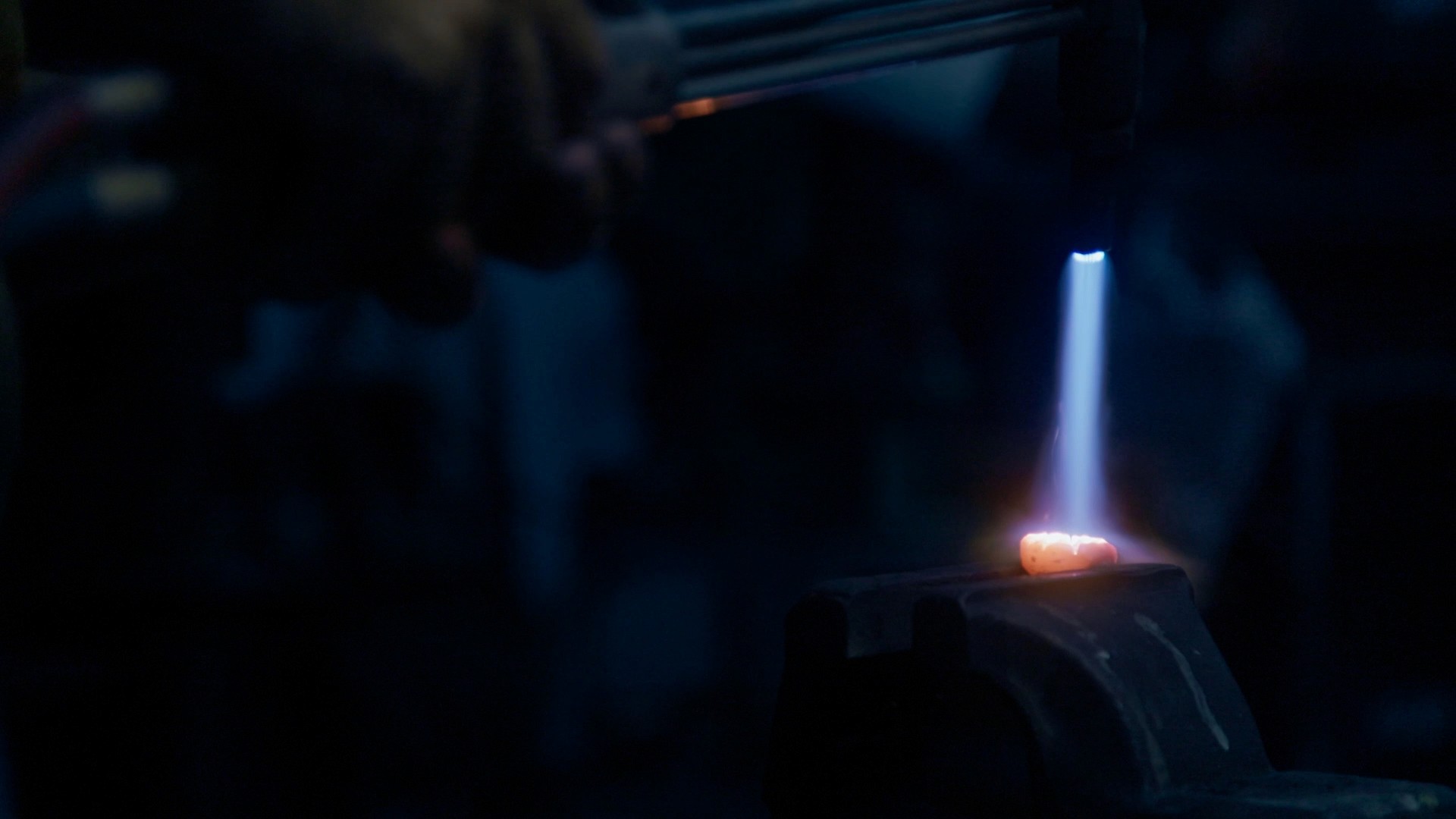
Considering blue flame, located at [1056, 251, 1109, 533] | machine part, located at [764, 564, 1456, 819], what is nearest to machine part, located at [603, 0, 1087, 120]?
machine part, located at [764, 564, 1456, 819]

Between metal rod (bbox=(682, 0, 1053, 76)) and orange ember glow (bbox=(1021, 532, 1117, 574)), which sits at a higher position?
metal rod (bbox=(682, 0, 1053, 76))

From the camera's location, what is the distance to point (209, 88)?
23.1 inches

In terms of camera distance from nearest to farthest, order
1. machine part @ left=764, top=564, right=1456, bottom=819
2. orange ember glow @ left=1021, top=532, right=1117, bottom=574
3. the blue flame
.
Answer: machine part @ left=764, top=564, right=1456, bottom=819
orange ember glow @ left=1021, top=532, right=1117, bottom=574
the blue flame

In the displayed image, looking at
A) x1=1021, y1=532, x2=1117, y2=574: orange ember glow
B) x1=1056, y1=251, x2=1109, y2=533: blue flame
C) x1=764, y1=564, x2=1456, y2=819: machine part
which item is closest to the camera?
x1=764, y1=564, x2=1456, y2=819: machine part

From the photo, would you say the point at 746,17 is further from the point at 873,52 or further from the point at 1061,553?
the point at 1061,553

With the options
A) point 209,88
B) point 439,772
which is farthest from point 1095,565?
point 209,88

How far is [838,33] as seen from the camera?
2.73 ft

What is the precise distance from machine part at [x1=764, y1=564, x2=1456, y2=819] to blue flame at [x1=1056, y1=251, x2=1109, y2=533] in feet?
2.58

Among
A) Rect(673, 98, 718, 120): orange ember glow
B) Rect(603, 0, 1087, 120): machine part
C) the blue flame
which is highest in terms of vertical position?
Rect(603, 0, 1087, 120): machine part

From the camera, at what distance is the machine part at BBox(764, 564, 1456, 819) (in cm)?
102

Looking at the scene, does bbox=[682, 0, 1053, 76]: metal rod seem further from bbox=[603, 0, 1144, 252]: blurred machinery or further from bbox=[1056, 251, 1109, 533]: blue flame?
bbox=[1056, 251, 1109, 533]: blue flame

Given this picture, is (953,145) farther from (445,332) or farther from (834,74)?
(834,74)

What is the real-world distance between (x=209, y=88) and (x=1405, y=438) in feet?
7.30

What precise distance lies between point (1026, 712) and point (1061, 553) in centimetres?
32
